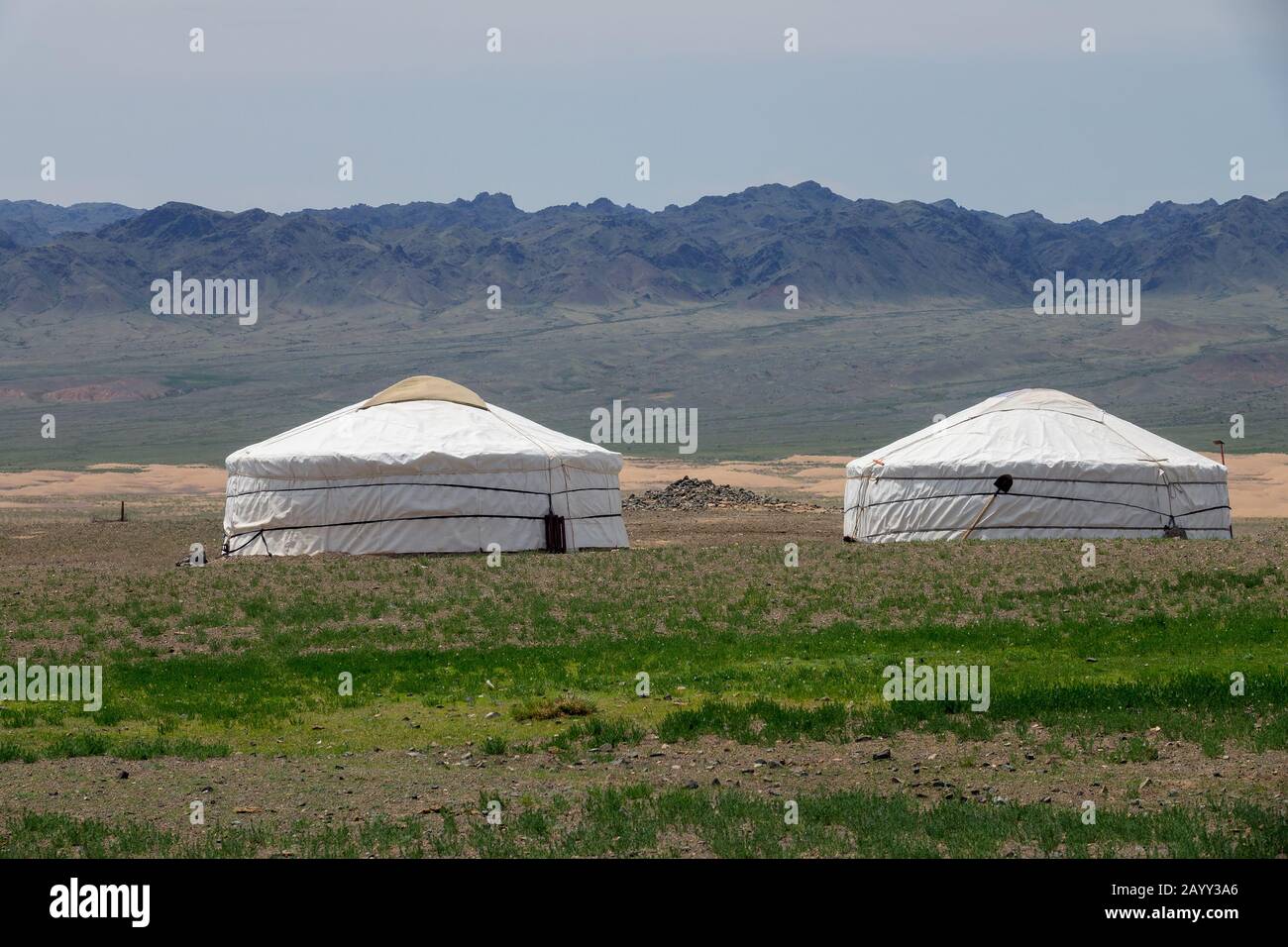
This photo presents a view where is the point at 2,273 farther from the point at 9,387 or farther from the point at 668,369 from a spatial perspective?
the point at 668,369

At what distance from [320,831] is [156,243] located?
607 ft

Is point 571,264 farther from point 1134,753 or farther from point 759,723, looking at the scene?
point 1134,753

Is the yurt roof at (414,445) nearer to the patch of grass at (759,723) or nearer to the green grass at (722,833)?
the patch of grass at (759,723)

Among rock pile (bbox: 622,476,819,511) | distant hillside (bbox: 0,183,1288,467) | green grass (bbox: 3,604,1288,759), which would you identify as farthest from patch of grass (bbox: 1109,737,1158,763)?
distant hillside (bbox: 0,183,1288,467)

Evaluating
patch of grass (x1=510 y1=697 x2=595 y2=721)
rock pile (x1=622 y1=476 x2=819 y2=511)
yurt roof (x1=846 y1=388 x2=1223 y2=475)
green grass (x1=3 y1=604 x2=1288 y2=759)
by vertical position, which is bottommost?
patch of grass (x1=510 y1=697 x2=595 y2=721)

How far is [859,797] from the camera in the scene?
7.80m

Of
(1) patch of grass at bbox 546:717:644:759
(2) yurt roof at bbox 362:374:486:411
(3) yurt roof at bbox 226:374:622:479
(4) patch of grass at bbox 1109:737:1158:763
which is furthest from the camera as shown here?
(2) yurt roof at bbox 362:374:486:411

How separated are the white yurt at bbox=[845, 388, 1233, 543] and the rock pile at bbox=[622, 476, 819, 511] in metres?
10.0

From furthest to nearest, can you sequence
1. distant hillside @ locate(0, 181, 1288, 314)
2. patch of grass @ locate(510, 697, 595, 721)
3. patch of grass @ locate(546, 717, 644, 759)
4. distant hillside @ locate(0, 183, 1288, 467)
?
distant hillside @ locate(0, 181, 1288, 314)
distant hillside @ locate(0, 183, 1288, 467)
patch of grass @ locate(510, 697, 595, 721)
patch of grass @ locate(546, 717, 644, 759)

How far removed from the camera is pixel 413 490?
2109 cm

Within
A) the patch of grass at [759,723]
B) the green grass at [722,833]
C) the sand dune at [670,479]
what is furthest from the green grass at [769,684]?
the sand dune at [670,479]

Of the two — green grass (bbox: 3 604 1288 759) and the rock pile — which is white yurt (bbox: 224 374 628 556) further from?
the rock pile

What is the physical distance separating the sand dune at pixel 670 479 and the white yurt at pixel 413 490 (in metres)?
20.0

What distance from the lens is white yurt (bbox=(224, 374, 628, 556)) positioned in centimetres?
2108
